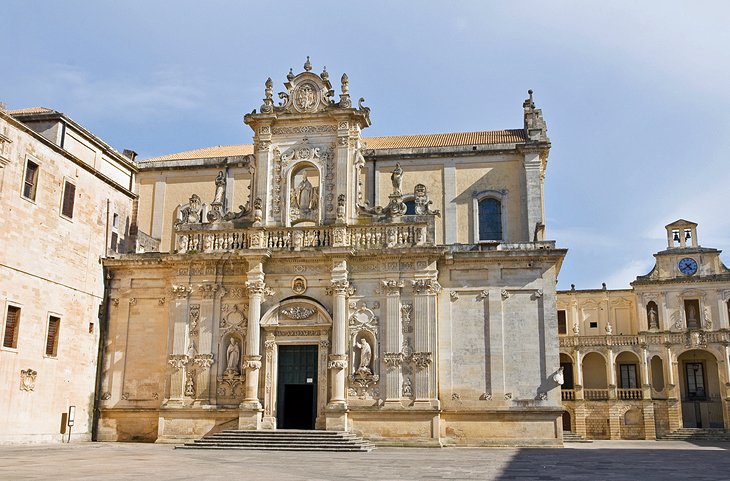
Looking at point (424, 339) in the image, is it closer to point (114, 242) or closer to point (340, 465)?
point (340, 465)

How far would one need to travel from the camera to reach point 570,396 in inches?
2074

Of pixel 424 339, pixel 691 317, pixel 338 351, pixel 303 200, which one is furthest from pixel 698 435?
pixel 303 200

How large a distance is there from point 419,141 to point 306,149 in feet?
26.4

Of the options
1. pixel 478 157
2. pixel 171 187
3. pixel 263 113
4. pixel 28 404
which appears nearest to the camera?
pixel 28 404

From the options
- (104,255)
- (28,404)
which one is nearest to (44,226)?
(104,255)

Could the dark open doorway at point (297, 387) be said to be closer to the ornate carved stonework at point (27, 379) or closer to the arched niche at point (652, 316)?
the ornate carved stonework at point (27, 379)

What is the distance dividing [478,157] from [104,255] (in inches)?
668

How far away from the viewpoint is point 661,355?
173 feet

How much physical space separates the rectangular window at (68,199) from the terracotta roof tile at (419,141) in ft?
25.9

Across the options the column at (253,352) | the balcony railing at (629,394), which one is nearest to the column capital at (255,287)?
the column at (253,352)

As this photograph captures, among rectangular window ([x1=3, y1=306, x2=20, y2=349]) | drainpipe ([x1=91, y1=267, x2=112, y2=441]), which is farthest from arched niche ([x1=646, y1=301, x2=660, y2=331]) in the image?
rectangular window ([x1=3, y1=306, x2=20, y2=349])

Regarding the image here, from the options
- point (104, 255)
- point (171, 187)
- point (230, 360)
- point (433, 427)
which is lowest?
point (433, 427)

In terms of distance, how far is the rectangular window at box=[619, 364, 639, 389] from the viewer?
54.5m

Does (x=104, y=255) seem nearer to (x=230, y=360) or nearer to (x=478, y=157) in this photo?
(x=230, y=360)
